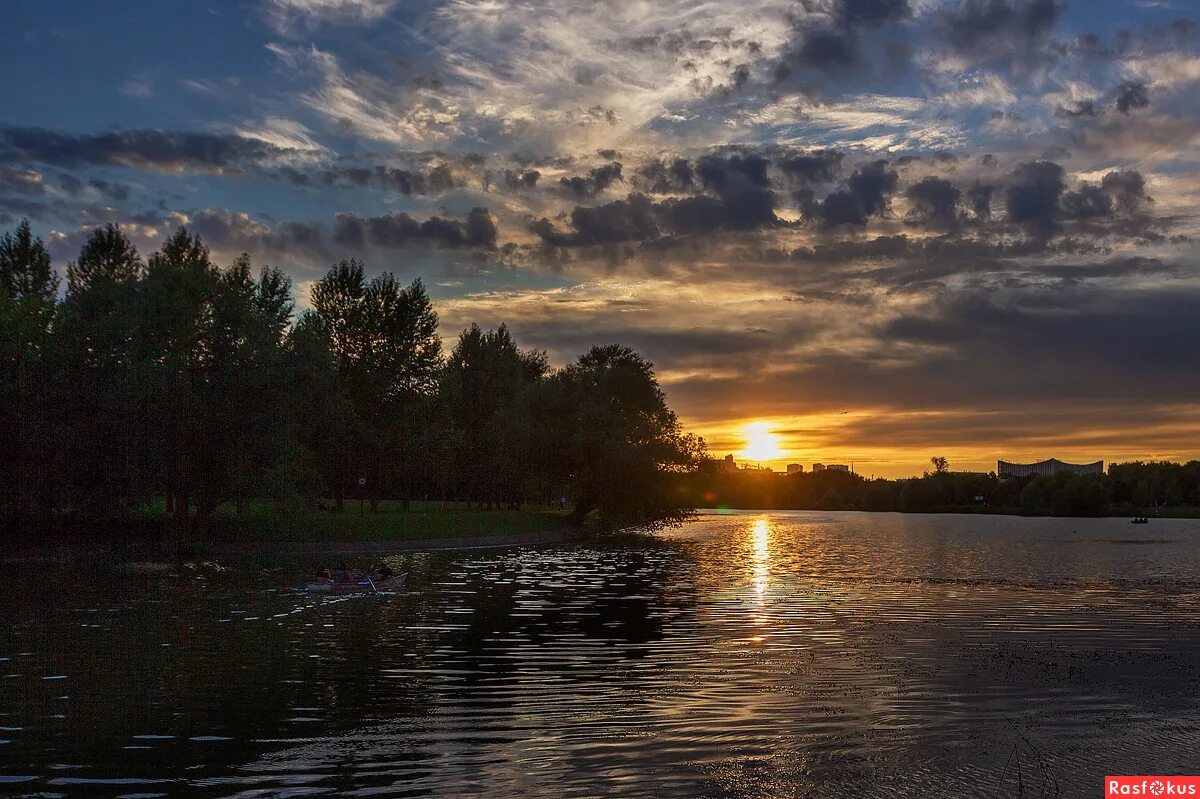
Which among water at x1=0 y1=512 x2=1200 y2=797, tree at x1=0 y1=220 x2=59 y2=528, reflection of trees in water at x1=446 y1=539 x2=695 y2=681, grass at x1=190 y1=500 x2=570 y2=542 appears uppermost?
tree at x1=0 y1=220 x2=59 y2=528

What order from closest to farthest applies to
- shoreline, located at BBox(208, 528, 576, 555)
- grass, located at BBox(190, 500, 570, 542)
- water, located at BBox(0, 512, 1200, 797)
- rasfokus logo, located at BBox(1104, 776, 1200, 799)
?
rasfokus logo, located at BBox(1104, 776, 1200, 799) < water, located at BBox(0, 512, 1200, 797) < shoreline, located at BBox(208, 528, 576, 555) < grass, located at BBox(190, 500, 570, 542)

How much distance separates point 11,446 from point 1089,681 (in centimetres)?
6962

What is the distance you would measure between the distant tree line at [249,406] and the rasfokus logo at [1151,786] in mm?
66393

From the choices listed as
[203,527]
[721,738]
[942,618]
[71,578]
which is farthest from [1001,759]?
[203,527]

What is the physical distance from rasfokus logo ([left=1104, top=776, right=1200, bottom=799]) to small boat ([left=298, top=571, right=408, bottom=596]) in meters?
39.8

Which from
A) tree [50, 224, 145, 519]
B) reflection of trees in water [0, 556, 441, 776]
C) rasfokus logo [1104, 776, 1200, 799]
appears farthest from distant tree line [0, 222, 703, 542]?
rasfokus logo [1104, 776, 1200, 799]

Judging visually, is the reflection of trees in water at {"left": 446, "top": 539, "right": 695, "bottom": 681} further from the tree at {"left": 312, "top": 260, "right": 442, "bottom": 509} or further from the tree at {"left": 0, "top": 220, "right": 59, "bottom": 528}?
the tree at {"left": 312, "top": 260, "right": 442, "bottom": 509}

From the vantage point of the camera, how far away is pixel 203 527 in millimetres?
78188

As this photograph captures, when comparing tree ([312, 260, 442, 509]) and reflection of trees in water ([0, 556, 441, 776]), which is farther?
tree ([312, 260, 442, 509])

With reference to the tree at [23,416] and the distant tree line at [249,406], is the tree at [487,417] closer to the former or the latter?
the distant tree line at [249,406]

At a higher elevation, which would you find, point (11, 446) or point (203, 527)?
point (11, 446)

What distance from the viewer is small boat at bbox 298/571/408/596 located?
5022 centimetres

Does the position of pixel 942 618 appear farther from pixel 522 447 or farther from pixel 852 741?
pixel 522 447

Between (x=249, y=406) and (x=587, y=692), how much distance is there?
58815 millimetres
